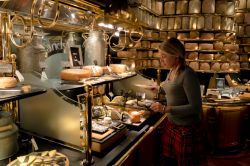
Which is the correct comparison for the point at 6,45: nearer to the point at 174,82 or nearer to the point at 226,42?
the point at 174,82

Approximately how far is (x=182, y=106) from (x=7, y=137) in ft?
4.85

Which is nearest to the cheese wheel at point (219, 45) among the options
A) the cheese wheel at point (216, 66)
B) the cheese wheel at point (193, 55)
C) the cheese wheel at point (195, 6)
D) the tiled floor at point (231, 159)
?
the cheese wheel at point (216, 66)

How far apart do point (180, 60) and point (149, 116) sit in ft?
2.90

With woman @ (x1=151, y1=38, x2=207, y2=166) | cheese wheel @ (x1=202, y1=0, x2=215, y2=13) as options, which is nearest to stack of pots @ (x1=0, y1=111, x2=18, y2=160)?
woman @ (x1=151, y1=38, x2=207, y2=166)

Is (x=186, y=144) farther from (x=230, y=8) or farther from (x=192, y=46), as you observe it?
(x=230, y=8)

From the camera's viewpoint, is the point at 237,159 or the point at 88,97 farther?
the point at 237,159

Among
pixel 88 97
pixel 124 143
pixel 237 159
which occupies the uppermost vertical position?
pixel 88 97

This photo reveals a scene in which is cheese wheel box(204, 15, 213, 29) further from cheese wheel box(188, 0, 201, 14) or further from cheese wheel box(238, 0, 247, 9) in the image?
cheese wheel box(238, 0, 247, 9)

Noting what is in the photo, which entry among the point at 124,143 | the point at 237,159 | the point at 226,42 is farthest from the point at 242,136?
the point at 124,143

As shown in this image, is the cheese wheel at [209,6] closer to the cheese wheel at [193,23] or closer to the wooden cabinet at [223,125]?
the cheese wheel at [193,23]

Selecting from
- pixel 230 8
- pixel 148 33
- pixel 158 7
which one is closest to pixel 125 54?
pixel 148 33

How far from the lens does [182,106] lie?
2.24 metres

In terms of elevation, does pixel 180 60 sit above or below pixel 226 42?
below

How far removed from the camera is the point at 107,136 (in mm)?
1998
